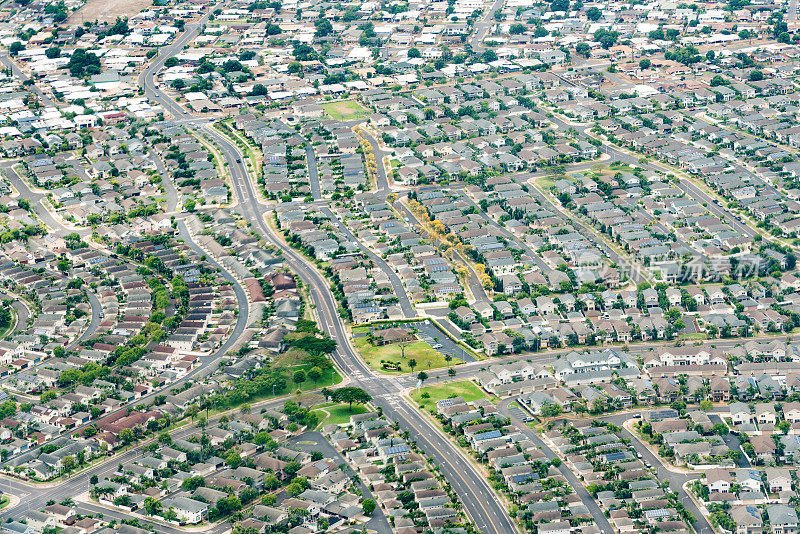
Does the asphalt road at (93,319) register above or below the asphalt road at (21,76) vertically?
below

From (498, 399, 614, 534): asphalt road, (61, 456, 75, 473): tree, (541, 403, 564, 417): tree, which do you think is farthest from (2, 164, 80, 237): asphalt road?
(541, 403, 564, 417): tree

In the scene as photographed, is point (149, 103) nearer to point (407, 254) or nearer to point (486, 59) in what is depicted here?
point (486, 59)

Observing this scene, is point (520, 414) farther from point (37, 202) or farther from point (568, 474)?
point (37, 202)

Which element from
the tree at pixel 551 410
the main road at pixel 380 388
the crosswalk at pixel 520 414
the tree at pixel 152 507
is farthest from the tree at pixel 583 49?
the tree at pixel 152 507

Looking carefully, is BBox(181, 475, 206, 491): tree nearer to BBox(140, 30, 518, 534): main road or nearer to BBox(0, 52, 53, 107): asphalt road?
BBox(140, 30, 518, 534): main road

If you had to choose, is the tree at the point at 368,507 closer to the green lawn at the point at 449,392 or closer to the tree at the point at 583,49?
the green lawn at the point at 449,392

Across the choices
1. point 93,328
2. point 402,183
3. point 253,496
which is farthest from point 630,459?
point 402,183

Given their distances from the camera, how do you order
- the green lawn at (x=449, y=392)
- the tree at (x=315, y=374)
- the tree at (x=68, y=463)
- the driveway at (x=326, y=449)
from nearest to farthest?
the driveway at (x=326, y=449) < the tree at (x=68, y=463) < the green lawn at (x=449, y=392) < the tree at (x=315, y=374)
